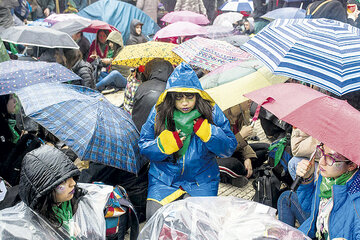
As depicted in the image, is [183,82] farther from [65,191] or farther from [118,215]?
[65,191]

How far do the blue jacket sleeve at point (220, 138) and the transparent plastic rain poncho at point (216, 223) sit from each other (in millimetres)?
982

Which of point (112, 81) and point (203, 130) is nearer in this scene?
point (203, 130)

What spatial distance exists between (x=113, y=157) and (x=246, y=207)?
4.26ft

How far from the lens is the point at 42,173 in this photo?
2291mm

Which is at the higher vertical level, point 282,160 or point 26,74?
point 26,74

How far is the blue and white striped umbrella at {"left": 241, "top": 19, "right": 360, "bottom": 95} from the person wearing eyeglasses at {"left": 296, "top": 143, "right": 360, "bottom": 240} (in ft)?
2.82

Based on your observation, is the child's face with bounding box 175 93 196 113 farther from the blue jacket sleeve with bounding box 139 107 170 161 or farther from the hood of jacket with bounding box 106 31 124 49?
the hood of jacket with bounding box 106 31 124 49

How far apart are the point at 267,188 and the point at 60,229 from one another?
2110 mm

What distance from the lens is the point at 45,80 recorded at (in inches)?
145

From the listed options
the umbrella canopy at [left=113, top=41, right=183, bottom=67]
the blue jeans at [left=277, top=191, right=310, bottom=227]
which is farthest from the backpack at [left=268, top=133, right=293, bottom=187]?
the umbrella canopy at [left=113, top=41, right=183, bottom=67]

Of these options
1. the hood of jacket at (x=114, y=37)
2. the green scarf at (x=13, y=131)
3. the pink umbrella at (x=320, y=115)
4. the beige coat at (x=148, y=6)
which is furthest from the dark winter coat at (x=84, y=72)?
the beige coat at (x=148, y=6)

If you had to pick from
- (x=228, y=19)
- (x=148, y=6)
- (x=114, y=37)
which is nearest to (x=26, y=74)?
(x=114, y=37)

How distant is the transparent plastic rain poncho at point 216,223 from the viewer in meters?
1.84

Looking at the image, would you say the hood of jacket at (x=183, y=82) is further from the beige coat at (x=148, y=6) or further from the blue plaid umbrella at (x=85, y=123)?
the beige coat at (x=148, y=6)
